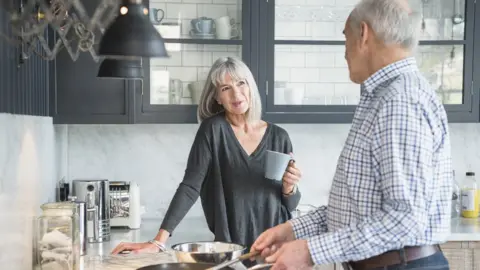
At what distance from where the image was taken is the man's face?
209cm

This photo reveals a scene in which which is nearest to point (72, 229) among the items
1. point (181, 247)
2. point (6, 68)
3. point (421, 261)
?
point (181, 247)

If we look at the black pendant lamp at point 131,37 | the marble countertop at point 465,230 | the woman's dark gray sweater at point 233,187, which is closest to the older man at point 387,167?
the black pendant lamp at point 131,37

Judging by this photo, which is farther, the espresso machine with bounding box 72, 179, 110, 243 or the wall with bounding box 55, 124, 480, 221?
the wall with bounding box 55, 124, 480, 221

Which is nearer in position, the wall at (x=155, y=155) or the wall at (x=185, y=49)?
the wall at (x=185, y=49)

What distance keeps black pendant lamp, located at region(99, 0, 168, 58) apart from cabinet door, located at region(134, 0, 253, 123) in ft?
6.17

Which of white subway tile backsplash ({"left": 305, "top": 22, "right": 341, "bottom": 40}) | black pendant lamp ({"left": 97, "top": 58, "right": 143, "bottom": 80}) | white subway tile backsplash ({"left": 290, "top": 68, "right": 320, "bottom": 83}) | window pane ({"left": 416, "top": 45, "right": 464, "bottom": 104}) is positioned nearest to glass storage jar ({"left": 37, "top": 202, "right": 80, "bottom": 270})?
black pendant lamp ({"left": 97, "top": 58, "right": 143, "bottom": 80})

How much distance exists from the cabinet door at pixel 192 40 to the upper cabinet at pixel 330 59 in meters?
0.15

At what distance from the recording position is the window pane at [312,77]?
3992 millimetres

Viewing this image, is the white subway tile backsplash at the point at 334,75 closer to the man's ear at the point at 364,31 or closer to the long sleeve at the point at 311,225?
the long sleeve at the point at 311,225

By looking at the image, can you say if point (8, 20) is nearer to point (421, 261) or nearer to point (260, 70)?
point (421, 261)

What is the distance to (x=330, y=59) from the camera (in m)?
4.07

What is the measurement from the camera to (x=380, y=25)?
204cm

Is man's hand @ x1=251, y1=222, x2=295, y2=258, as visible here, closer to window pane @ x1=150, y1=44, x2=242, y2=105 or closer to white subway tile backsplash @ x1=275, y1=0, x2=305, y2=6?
window pane @ x1=150, y1=44, x2=242, y2=105

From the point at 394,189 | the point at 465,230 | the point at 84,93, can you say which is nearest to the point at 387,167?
the point at 394,189
